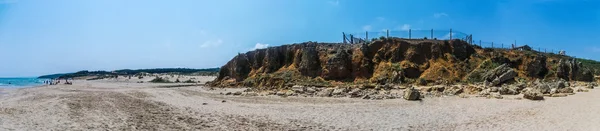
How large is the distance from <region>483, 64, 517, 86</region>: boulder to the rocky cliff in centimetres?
9

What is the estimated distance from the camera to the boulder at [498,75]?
3575cm

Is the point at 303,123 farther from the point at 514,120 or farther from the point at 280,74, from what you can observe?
the point at 280,74

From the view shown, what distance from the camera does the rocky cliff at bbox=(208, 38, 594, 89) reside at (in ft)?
130

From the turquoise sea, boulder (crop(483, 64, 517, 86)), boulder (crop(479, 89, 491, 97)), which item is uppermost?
boulder (crop(483, 64, 517, 86))

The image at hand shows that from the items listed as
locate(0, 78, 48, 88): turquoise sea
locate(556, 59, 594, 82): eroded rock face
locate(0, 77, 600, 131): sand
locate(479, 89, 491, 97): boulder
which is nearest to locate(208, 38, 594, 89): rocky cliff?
locate(556, 59, 594, 82): eroded rock face

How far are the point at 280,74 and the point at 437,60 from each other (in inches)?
661

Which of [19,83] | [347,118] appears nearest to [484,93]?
[347,118]

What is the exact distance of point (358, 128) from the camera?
568 inches

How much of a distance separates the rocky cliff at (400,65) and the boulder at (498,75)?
92 mm

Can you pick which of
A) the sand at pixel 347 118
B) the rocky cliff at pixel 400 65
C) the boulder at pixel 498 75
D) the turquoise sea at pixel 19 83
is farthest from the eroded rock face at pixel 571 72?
the turquoise sea at pixel 19 83

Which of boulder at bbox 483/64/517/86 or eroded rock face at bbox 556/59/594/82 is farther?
eroded rock face at bbox 556/59/594/82

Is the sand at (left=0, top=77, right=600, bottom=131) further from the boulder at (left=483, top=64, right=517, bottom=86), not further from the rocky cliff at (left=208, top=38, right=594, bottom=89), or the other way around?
the rocky cliff at (left=208, top=38, right=594, bottom=89)

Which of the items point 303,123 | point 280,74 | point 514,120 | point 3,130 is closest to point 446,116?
point 514,120

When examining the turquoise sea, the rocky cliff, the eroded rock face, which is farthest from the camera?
the turquoise sea
